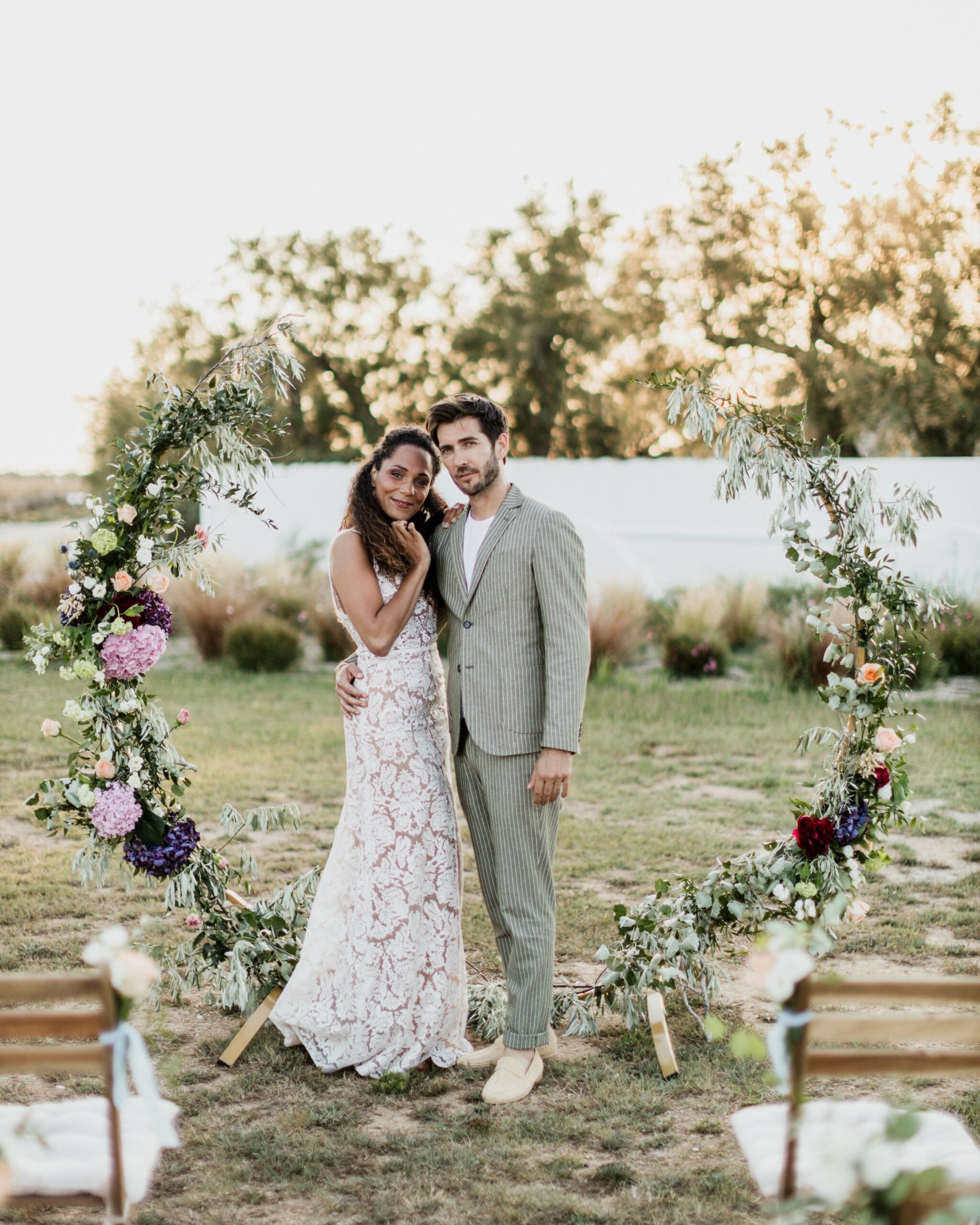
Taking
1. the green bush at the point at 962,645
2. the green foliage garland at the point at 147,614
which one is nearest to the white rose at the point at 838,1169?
the green foliage garland at the point at 147,614

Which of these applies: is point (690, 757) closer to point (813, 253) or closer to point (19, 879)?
point (19, 879)

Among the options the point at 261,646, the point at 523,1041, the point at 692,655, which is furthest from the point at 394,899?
the point at 261,646

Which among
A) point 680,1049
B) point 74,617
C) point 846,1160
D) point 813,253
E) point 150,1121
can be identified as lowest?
point 680,1049

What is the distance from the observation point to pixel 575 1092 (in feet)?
12.5

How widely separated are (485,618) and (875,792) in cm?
149

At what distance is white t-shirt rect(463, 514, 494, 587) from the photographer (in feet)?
12.7

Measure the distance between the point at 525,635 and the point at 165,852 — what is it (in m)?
1.52

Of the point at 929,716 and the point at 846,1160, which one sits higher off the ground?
the point at 846,1160

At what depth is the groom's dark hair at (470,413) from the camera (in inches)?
148

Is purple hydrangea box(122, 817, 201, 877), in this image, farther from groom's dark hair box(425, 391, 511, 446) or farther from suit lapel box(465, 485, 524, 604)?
groom's dark hair box(425, 391, 511, 446)

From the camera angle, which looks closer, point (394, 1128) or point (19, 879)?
point (394, 1128)

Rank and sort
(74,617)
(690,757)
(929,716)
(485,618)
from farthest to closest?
(929,716)
(690,757)
(74,617)
(485,618)

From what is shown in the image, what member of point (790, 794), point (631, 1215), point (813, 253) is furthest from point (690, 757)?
point (813, 253)

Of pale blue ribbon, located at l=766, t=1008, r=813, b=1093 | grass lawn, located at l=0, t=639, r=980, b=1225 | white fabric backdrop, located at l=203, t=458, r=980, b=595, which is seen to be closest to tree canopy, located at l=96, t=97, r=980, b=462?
white fabric backdrop, located at l=203, t=458, r=980, b=595
